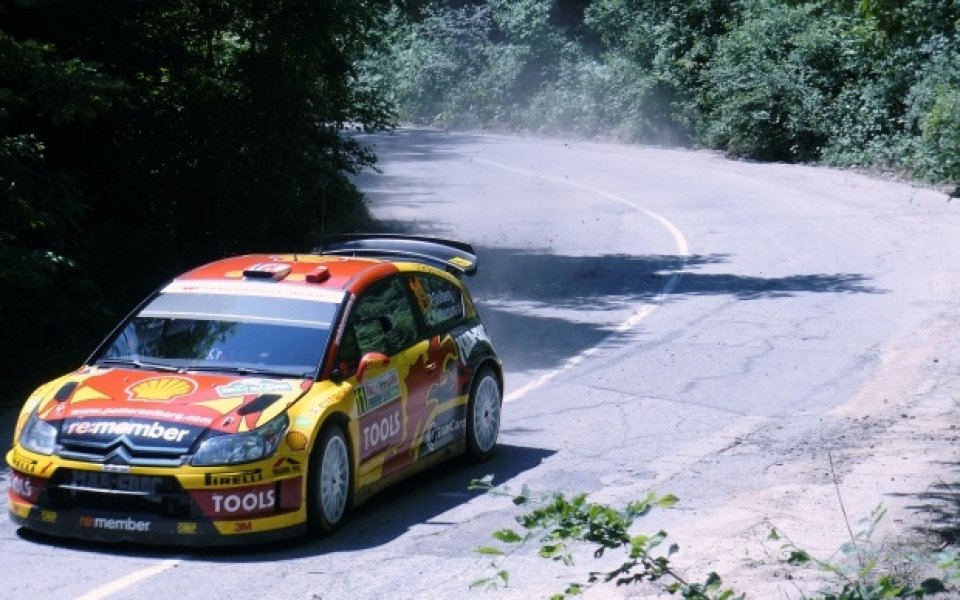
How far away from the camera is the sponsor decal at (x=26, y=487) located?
8672 mm

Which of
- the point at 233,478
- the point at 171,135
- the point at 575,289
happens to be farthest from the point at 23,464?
the point at 575,289

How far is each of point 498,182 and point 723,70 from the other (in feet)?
33.8

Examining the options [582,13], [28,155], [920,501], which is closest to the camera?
[920,501]

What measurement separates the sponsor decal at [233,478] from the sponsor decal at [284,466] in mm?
97

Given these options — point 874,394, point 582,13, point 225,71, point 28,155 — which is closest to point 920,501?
point 874,394

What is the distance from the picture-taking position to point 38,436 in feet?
29.0

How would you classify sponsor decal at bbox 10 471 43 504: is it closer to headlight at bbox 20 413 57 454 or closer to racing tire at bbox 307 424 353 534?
headlight at bbox 20 413 57 454

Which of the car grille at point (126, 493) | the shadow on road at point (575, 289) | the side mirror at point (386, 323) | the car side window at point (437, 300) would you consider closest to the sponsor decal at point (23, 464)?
the car grille at point (126, 493)

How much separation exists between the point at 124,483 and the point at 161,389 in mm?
728

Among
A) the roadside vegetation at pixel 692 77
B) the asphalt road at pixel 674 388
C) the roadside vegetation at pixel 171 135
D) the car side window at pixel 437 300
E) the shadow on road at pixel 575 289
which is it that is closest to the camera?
the asphalt road at pixel 674 388

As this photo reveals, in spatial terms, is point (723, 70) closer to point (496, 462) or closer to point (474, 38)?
point (474, 38)

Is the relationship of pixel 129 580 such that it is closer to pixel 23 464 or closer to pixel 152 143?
pixel 23 464

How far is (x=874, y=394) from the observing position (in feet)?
44.9

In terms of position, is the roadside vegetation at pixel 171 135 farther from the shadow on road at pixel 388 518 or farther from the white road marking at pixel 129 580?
the white road marking at pixel 129 580
